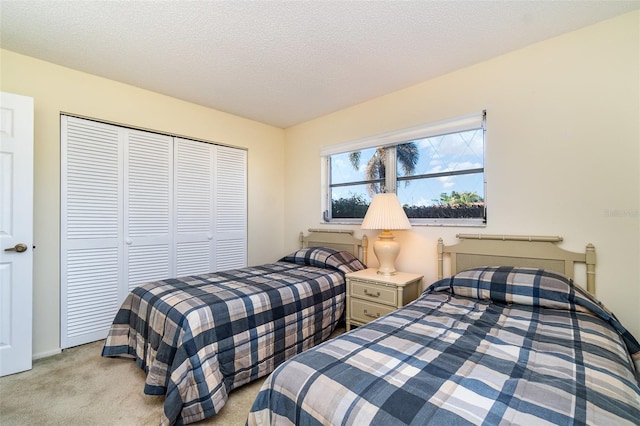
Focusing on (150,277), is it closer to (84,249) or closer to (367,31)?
(84,249)

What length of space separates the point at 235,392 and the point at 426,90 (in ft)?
9.75

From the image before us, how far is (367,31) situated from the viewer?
6.38 ft

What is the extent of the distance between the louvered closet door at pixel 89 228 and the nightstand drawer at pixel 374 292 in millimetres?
2301

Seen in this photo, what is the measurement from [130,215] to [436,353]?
9.69 feet

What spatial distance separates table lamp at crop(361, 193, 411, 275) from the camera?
2520 millimetres

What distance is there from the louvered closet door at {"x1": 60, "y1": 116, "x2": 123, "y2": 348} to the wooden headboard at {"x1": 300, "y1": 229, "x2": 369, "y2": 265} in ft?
6.84

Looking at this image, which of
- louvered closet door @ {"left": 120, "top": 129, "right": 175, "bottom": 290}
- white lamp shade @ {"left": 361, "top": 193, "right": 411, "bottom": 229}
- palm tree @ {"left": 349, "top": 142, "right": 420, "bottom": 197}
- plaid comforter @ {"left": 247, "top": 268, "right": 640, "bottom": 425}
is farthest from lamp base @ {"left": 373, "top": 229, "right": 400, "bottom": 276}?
louvered closet door @ {"left": 120, "top": 129, "right": 175, "bottom": 290}

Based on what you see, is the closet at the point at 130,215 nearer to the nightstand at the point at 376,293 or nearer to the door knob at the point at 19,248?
the door knob at the point at 19,248

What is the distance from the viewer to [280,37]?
2012mm

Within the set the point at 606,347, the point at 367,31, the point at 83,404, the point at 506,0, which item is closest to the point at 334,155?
the point at 367,31

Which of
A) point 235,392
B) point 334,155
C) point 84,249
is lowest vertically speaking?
point 235,392

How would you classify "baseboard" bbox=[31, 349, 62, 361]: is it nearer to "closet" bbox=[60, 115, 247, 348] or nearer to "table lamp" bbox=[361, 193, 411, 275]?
"closet" bbox=[60, 115, 247, 348]

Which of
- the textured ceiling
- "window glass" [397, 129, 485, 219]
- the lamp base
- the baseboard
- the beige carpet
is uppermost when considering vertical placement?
the textured ceiling

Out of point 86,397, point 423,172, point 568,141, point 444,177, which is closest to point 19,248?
point 86,397
